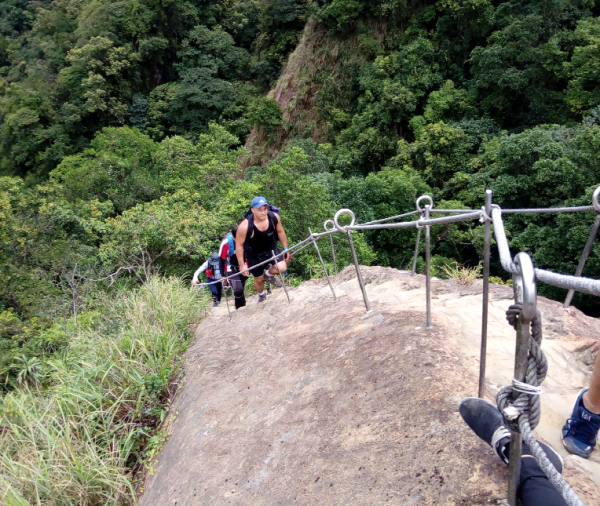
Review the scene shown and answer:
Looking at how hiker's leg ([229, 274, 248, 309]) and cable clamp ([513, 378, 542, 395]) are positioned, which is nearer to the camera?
cable clamp ([513, 378, 542, 395])

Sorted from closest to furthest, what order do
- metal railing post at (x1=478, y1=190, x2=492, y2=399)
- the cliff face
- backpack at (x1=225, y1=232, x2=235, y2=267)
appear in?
metal railing post at (x1=478, y1=190, x2=492, y2=399) → backpack at (x1=225, y1=232, x2=235, y2=267) → the cliff face

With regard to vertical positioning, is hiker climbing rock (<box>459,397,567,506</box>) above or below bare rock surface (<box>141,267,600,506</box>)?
above

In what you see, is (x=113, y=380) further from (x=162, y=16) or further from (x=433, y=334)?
(x=162, y=16)

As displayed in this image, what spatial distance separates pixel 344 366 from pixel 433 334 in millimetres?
569

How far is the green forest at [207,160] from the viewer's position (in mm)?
3682

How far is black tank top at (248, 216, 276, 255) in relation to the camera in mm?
4684

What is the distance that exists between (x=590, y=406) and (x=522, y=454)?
462 mm

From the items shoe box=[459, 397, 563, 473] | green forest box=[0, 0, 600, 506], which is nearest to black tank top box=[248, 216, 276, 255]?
green forest box=[0, 0, 600, 506]

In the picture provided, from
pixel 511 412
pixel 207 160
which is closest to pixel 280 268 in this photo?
pixel 511 412

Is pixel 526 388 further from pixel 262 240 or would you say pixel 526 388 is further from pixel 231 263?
pixel 231 263

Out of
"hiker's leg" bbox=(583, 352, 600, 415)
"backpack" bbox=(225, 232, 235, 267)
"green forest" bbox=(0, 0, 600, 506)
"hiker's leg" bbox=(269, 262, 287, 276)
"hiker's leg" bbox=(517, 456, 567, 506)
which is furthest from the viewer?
"backpack" bbox=(225, 232, 235, 267)

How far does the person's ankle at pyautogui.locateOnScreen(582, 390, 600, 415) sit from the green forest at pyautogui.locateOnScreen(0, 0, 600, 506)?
2.57 meters

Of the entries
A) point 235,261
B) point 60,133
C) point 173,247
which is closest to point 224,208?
point 173,247

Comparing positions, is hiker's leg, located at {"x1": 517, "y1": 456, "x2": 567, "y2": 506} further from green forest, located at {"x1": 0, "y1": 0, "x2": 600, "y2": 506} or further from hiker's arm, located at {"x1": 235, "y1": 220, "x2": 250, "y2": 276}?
hiker's arm, located at {"x1": 235, "y1": 220, "x2": 250, "y2": 276}
